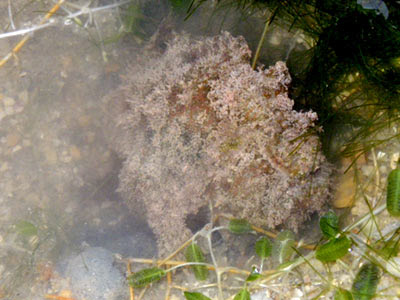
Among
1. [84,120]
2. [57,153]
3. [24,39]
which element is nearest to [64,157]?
[57,153]

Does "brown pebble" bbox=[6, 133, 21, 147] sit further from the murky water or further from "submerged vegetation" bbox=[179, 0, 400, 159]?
"submerged vegetation" bbox=[179, 0, 400, 159]

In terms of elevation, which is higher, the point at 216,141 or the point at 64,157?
the point at 216,141

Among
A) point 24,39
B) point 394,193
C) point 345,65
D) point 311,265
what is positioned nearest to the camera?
point 394,193

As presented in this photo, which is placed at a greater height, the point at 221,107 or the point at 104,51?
the point at 221,107

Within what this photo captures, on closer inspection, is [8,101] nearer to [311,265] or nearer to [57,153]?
[57,153]

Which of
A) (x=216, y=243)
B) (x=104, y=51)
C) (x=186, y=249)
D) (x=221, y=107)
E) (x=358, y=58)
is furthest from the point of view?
(x=104, y=51)

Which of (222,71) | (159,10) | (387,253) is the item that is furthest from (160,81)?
(387,253)

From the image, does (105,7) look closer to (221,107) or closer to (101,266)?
(221,107)

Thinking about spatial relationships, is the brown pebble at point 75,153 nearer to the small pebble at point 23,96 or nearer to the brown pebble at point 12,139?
the brown pebble at point 12,139
